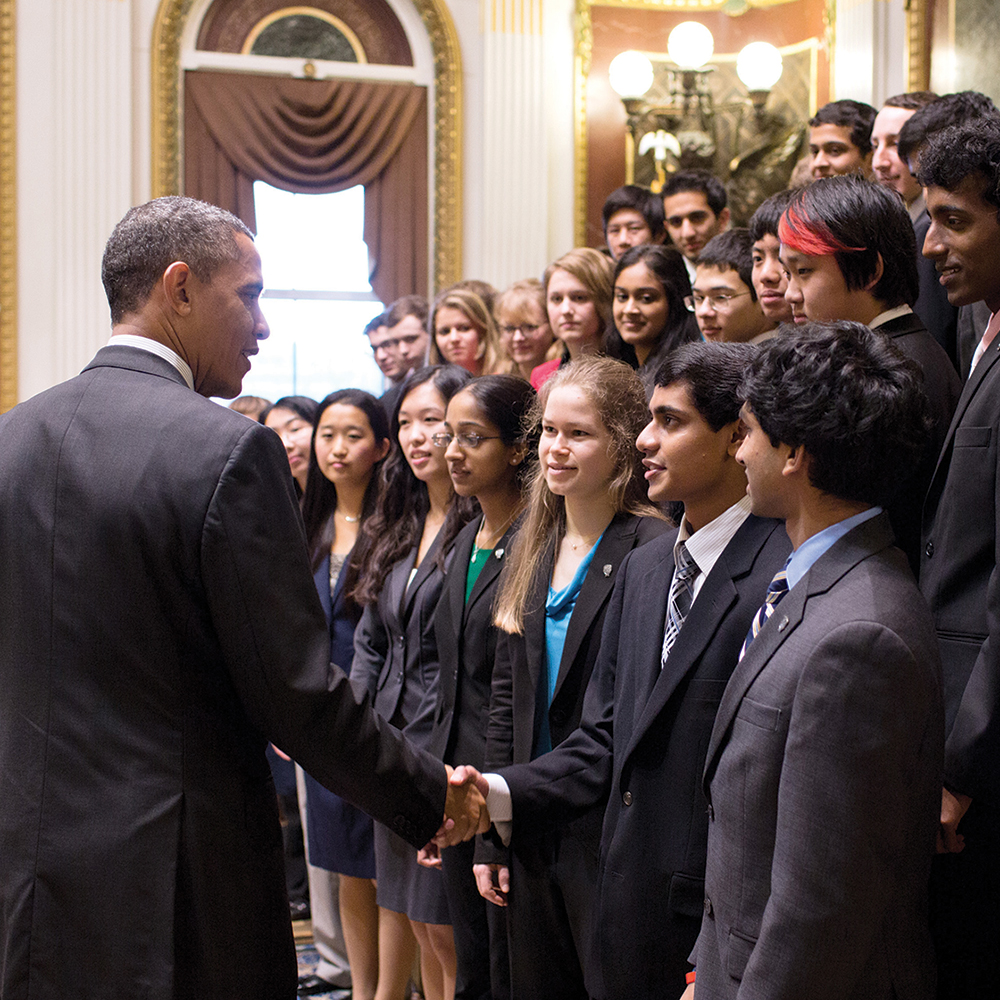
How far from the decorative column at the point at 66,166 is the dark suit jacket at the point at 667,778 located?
604cm

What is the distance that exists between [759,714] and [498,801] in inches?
35.6

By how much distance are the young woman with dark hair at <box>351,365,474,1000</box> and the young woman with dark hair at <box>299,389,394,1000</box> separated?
0.54 ft

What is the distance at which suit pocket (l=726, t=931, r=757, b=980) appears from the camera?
1588mm

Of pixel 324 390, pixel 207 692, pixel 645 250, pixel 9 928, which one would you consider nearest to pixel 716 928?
pixel 207 692

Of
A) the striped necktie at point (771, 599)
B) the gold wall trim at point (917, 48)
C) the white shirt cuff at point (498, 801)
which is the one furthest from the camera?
the gold wall trim at point (917, 48)

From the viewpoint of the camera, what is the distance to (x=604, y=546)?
8.59ft

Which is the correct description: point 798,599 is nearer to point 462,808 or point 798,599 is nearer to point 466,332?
point 462,808

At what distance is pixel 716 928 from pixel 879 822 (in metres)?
0.32

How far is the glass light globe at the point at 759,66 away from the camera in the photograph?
698 cm

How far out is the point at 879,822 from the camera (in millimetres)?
1493

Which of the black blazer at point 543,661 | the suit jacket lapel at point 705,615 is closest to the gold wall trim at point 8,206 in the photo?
the black blazer at point 543,661

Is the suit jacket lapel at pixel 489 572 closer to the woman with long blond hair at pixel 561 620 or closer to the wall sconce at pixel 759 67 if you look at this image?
the woman with long blond hair at pixel 561 620

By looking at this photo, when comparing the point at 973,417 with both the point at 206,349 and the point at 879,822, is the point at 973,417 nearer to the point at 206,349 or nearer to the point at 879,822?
the point at 879,822

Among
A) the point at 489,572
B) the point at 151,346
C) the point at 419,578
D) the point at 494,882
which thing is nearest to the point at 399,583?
the point at 419,578
